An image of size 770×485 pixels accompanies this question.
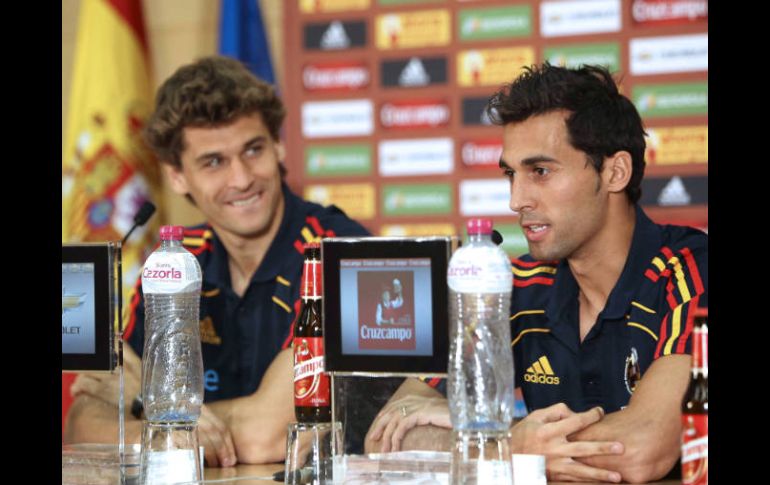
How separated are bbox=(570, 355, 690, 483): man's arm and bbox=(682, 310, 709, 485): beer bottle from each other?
0.80 ft

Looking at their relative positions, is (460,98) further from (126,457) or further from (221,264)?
(126,457)

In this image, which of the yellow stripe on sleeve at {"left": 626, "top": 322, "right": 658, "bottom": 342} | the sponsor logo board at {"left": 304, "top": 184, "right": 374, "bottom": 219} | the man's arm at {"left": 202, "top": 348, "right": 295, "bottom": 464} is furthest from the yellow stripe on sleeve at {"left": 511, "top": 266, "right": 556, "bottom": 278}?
the sponsor logo board at {"left": 304, "top": 184, "right": 374, "bottom": 219}

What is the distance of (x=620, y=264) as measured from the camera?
2.37m

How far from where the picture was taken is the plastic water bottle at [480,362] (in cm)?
148

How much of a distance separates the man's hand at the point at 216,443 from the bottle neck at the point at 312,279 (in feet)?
1.87

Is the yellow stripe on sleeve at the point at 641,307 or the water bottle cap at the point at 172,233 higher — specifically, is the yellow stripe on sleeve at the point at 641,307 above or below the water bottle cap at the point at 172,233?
below

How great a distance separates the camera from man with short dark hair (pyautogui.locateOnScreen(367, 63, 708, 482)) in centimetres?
222

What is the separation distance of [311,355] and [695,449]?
0.65 m

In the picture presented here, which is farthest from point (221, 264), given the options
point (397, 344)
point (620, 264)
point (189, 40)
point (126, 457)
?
point (189, 40)

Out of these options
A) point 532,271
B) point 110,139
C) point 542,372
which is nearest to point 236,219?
point 532,271

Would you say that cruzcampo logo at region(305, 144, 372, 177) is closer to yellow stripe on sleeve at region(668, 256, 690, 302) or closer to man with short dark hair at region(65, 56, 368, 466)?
man with short dark hair at region(65, 56, 368, 466)

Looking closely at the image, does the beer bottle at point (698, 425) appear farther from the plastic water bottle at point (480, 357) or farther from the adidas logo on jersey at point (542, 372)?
the adidas logo on jersey at point (542, 372)

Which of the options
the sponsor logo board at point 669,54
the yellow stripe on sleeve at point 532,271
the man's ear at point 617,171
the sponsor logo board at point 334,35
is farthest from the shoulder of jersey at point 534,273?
the sponsor logo board at point 334,35
